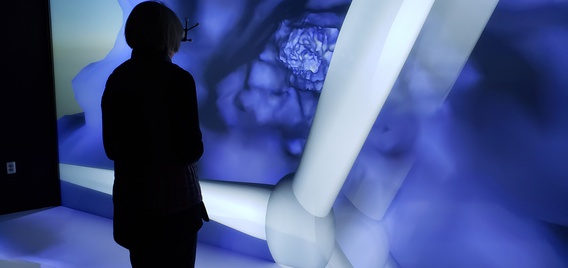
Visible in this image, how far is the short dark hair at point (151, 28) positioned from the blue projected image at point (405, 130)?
0.89 meters

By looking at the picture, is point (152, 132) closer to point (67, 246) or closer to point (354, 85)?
point (354, 85)

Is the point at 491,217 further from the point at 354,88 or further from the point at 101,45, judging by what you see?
the point at 101,45

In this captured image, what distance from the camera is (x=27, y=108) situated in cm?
344

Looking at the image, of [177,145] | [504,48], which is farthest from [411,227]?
[177,145]

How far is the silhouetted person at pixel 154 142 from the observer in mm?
1249

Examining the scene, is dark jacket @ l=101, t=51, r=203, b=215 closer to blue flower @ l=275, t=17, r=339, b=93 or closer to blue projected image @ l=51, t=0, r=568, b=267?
blue projected image @ l=51, t=0, r=568, b=267

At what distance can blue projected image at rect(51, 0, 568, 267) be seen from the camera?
5.32ft

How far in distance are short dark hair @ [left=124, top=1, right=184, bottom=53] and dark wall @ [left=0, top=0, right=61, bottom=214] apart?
2598mm

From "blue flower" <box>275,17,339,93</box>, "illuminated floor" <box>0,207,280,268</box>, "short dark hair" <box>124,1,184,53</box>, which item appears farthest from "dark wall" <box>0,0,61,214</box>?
"short dark hair" <box>124,1,184,53</box>

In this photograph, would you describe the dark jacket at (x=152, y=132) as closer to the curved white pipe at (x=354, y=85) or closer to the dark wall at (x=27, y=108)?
the curved white pipe at (x=354, y=85)

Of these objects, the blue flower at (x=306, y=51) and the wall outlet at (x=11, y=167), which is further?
the wall outlet at (x=11, y=167)

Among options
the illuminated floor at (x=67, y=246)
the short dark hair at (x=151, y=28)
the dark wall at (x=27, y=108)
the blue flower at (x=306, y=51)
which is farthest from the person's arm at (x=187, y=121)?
the dark wall at (x=27, y=108)

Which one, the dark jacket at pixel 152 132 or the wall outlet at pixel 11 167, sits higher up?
the dark jacket at pixel 152 132

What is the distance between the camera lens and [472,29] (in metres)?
1.71
